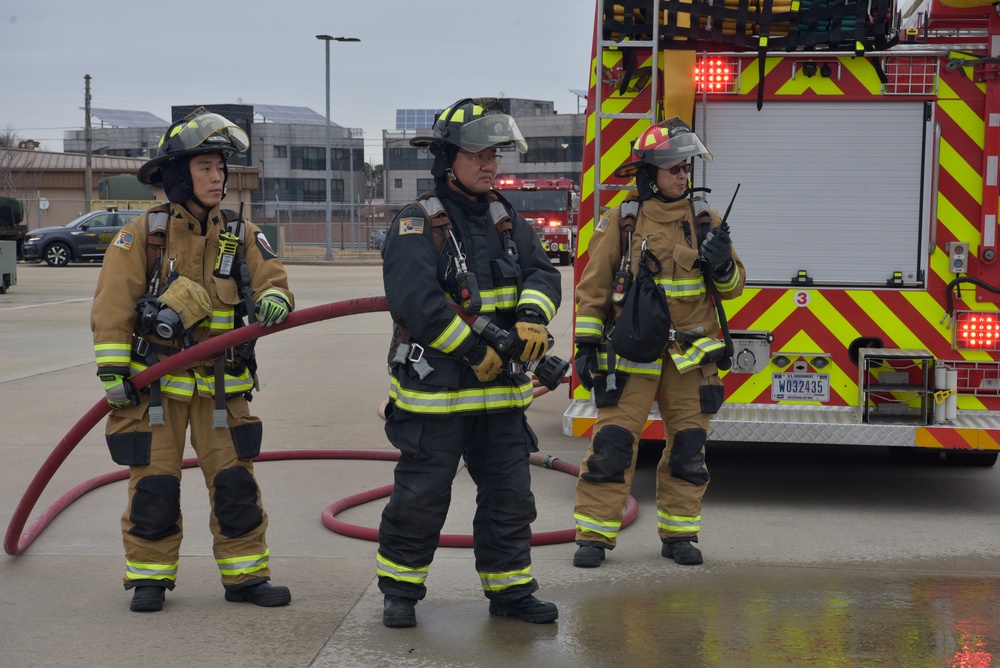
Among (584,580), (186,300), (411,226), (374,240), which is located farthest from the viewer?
(374,240)

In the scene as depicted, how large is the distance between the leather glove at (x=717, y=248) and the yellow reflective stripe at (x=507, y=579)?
1641 millimetres

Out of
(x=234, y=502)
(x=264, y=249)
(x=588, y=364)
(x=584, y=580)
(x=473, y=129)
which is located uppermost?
(x=473, y=129)

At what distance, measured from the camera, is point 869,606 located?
476 cm

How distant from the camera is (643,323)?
5.29 meters

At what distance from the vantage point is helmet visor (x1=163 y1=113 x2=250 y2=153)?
4.68 metres

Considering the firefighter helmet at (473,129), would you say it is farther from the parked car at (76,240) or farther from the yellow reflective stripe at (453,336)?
the parked car at (76,240)

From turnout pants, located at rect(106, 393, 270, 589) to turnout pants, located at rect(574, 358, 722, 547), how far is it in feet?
4.91

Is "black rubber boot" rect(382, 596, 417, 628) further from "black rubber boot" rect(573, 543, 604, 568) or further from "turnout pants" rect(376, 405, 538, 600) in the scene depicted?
"black rubber boot" rect(573, 543, 604, 568)

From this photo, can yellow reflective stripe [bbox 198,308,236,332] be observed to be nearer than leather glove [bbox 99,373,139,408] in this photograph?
No

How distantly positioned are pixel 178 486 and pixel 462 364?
1231 millimetres

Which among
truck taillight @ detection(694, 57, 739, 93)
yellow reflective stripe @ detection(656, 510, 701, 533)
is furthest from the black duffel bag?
truck taillight @ detection(694, 57, 739, 93)

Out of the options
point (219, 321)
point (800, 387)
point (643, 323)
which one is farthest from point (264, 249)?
point (800, 387)

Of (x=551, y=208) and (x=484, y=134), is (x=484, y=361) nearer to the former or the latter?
(x=484, y=134)

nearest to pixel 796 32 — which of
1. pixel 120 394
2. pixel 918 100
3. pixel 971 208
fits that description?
pixel 918 100
